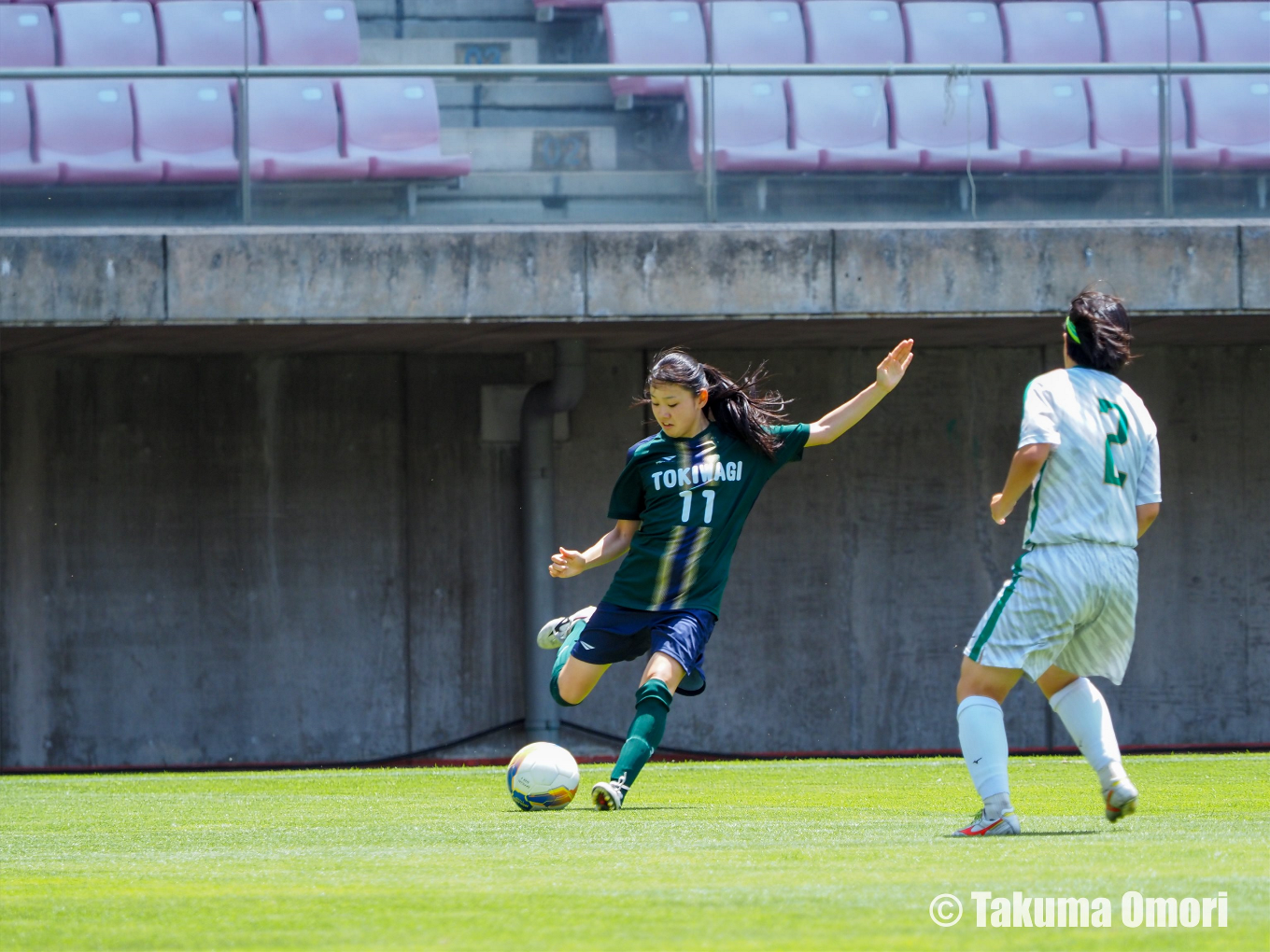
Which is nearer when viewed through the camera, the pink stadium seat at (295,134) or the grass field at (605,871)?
the grass field at (605,871)

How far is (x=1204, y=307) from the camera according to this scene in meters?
11.8

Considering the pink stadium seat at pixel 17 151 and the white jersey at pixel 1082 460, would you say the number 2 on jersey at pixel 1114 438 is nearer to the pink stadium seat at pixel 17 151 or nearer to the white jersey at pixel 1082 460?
the white jersey at pixel 1082 460

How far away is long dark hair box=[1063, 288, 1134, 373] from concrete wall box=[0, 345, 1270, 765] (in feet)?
27.6

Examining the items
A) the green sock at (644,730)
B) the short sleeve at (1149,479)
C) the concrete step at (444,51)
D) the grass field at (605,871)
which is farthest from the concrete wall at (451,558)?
the short sleeve at (1149,479)

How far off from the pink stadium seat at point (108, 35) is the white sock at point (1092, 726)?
8840mm

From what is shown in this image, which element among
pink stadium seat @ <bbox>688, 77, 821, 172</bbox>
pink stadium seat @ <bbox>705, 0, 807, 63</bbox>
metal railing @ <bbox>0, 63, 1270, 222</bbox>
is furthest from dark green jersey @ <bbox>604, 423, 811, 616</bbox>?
pink stadium seat @ <bbox>705, 0, 807, 63</bbox>

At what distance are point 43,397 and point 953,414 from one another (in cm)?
730

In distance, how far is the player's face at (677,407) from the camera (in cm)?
668

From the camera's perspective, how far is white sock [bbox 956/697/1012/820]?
5.09 meters

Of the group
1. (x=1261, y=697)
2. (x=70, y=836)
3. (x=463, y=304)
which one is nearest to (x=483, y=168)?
(x=463, y=304)

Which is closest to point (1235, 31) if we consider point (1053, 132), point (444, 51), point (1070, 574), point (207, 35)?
point (1053, 132)

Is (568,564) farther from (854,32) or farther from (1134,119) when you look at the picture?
(854,32)

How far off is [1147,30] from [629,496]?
7.52 meters

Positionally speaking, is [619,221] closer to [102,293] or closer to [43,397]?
[102,293]
